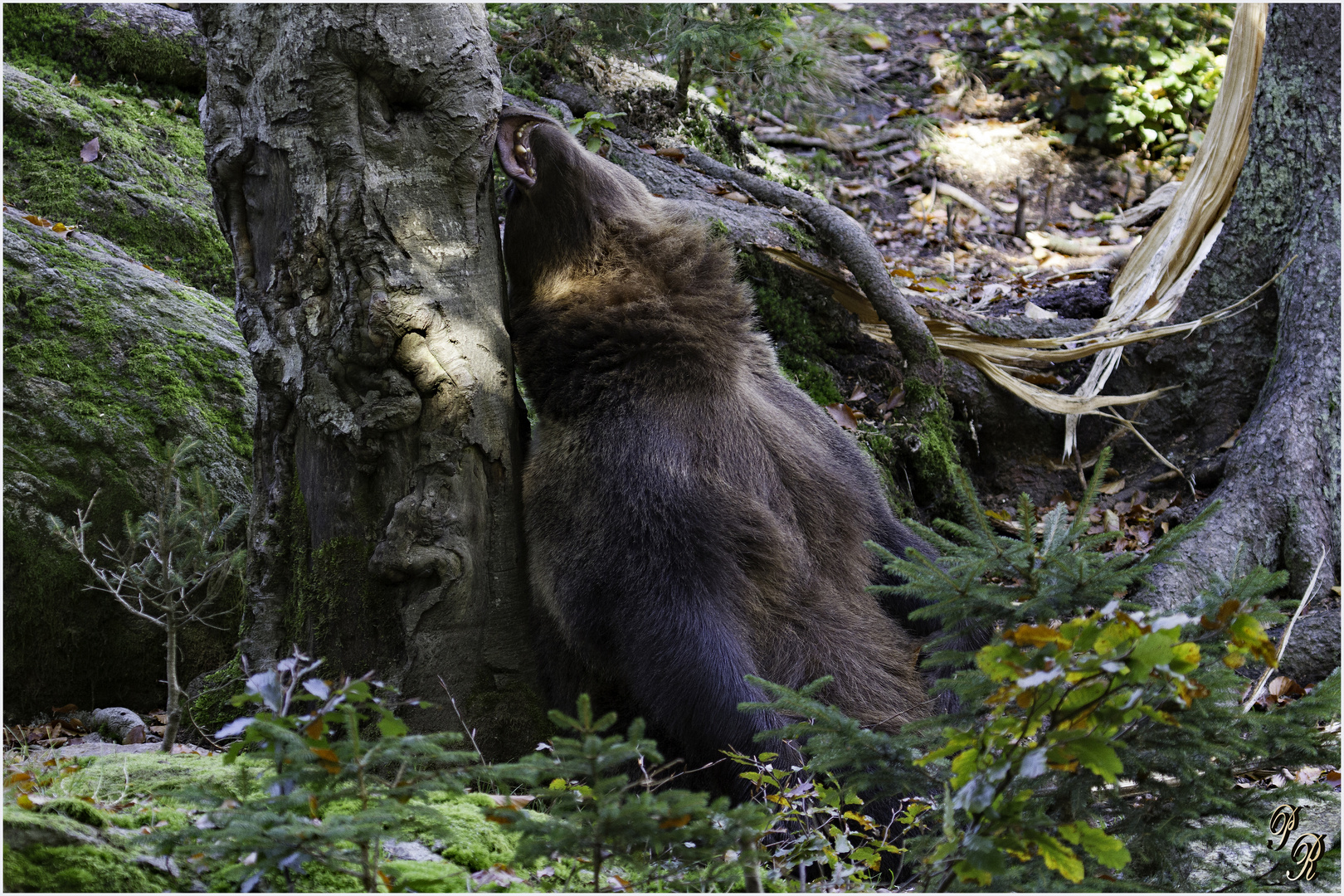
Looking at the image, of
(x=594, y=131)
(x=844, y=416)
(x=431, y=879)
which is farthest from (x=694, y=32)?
(x=431, y=879)

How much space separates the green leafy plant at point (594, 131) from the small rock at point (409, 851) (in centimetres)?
421

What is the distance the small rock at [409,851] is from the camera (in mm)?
2094

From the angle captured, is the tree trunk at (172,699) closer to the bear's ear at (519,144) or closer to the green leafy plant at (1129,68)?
the bear's ear at (519,144)

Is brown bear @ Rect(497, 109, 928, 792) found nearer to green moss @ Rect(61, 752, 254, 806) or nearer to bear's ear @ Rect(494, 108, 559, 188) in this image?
bear's ear @ Rect(494, 108, 559, 188)

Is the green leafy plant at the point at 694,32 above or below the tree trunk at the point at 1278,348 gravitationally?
above

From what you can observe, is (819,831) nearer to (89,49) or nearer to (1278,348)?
(1278,348)

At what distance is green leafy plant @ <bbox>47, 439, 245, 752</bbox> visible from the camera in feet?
10.1

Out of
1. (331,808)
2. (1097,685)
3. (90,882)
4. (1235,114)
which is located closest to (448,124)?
(331,808)

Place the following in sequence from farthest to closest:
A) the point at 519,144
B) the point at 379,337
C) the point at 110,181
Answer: the point at 110,181 → the point at 519,144 → the point at 379,337

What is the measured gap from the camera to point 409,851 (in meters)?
2.13

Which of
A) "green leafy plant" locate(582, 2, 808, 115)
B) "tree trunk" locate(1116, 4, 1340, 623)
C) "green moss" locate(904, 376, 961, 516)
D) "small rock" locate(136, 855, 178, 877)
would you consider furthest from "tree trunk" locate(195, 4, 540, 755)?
"tree trunk" locate(1116, 4, 1340, 623)

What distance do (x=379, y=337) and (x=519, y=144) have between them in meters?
0.98

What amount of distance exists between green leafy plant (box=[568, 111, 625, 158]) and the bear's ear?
1.92 metres

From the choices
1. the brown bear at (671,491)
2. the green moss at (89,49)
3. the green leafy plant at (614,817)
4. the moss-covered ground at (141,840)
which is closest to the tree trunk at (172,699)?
the moss-covered ground at (141,840)
